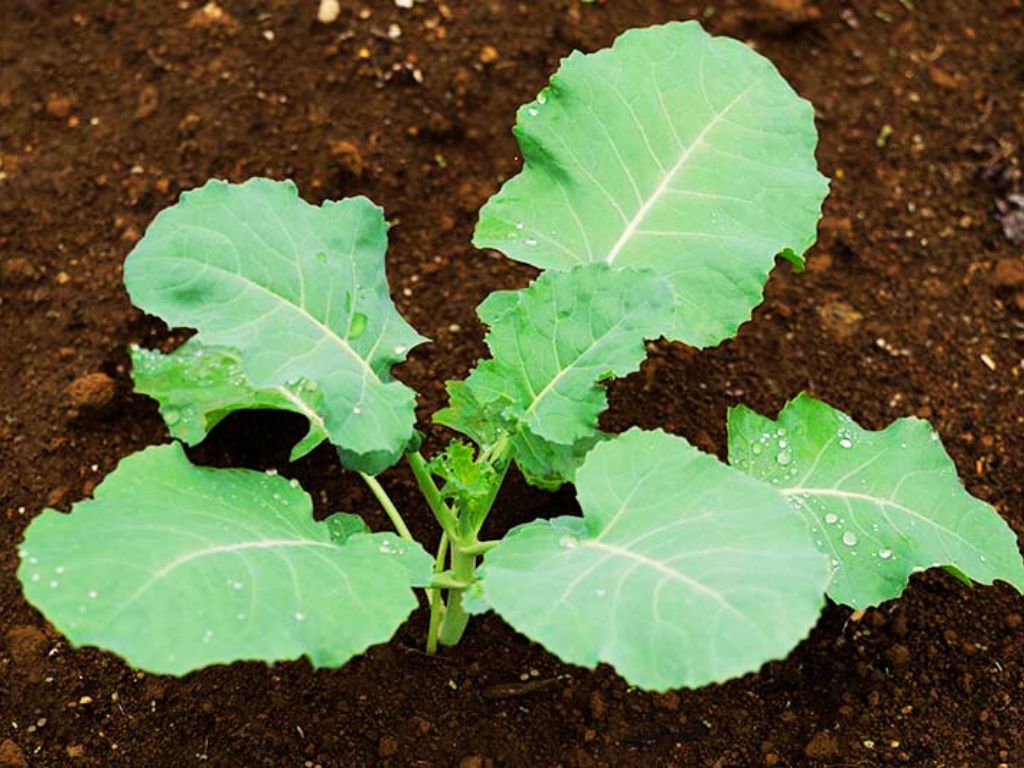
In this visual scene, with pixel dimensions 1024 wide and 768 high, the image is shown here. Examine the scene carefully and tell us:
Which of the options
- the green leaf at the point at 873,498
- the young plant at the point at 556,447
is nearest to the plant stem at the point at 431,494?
the young plant at the point at 556,447

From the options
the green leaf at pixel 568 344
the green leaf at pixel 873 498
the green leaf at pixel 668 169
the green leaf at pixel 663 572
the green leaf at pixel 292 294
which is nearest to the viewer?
the green leaf at pixel 663 572

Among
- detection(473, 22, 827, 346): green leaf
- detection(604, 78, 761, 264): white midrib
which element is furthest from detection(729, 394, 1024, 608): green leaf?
detection(604, 78, 761, 264): white midrib

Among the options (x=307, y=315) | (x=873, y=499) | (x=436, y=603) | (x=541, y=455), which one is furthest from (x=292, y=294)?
(x=873, y=499)

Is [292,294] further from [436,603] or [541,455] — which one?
[436,603]

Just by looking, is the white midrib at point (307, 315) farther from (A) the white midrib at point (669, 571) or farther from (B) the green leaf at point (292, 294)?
(A) the white midrib at point (669, 571)

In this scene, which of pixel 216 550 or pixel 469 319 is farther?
pixel 469 319

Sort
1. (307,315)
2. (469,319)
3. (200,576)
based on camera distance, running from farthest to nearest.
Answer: (469,319)
(307,315)
(200,576)

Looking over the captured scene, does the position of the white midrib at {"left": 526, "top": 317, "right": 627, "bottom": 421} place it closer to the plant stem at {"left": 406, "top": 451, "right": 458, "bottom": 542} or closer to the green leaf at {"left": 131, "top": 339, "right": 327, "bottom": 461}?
the plant stem at {"left": 406, "top": 451, "right": 458, "bottom": 542}
